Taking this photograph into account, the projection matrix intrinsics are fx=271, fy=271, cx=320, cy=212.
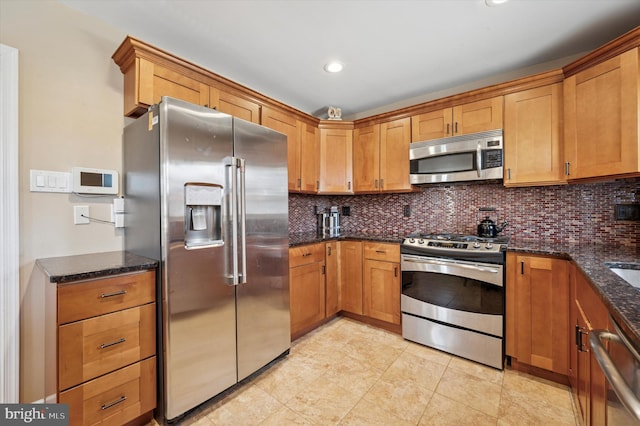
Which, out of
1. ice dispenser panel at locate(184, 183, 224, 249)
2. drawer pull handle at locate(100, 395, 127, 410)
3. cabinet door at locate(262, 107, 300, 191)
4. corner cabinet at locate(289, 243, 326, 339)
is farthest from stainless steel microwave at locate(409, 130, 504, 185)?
drawer pull handle at locate(100, 395, 127, 410)

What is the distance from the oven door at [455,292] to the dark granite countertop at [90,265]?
6.86 ft

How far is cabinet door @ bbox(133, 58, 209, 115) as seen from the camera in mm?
1756

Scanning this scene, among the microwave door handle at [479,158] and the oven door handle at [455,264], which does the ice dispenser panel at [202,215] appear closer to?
the oven door handle at [455,264]

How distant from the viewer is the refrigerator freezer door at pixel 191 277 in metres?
1.50

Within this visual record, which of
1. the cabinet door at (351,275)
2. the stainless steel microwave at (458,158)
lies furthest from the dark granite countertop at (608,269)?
the cabinet door at (351,275)

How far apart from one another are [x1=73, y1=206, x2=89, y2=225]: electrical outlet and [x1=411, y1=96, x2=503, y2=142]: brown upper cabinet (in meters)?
2.81

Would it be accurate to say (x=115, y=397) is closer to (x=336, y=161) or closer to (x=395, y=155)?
(x=336, y=161)

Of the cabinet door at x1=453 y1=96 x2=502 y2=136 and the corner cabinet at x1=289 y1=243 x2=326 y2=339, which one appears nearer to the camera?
the cabinet door at x1=453 y1=96 x2=502 y2=136

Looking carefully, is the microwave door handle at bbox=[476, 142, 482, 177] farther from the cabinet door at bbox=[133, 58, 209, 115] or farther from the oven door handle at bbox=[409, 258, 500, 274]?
the cabinet door at bbox=[133, 58, 209, 115]

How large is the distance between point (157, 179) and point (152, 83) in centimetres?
74

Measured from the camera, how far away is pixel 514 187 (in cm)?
244

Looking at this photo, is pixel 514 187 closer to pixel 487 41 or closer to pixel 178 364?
pixel 487 41

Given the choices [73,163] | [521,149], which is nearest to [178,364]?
[73,163]

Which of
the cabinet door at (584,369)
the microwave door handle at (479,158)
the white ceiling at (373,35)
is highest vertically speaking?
the white ceiling at (373,35)
